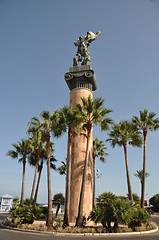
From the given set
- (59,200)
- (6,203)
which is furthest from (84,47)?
(6,203)

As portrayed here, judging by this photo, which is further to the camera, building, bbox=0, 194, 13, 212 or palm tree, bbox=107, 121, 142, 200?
building, bbox=0, 194, 13, 212

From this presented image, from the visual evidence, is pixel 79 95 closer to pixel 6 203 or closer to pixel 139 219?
pixel 139 219

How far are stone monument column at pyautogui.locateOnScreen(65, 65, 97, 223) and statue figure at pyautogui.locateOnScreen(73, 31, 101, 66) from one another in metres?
1.89

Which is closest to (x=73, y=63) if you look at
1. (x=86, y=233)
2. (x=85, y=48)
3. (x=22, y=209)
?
(x=85, y=48)

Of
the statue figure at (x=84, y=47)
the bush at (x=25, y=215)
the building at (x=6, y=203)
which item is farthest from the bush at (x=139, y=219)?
the building at (x=6, y=203)

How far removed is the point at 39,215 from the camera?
1970 cm

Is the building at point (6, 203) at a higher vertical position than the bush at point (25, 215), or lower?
lower

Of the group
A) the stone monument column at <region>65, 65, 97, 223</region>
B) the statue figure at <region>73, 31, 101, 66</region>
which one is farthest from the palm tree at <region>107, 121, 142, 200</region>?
the statue figure at <region>73, 31, 101, 66</region>

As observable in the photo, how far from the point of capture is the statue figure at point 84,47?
96.6ft

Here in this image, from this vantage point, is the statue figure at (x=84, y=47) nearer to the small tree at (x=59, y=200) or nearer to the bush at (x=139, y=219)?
the bush at (x=139, y=219)

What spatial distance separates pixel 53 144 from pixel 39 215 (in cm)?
1282

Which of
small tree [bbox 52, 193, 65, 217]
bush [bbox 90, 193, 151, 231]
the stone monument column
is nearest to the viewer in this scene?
bush [bbox 90, 193, 151, 231]

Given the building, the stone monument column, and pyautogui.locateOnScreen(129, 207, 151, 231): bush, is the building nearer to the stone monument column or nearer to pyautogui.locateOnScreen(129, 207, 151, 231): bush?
the stone monument column

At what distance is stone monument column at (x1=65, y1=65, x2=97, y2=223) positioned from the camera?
73.2ft
